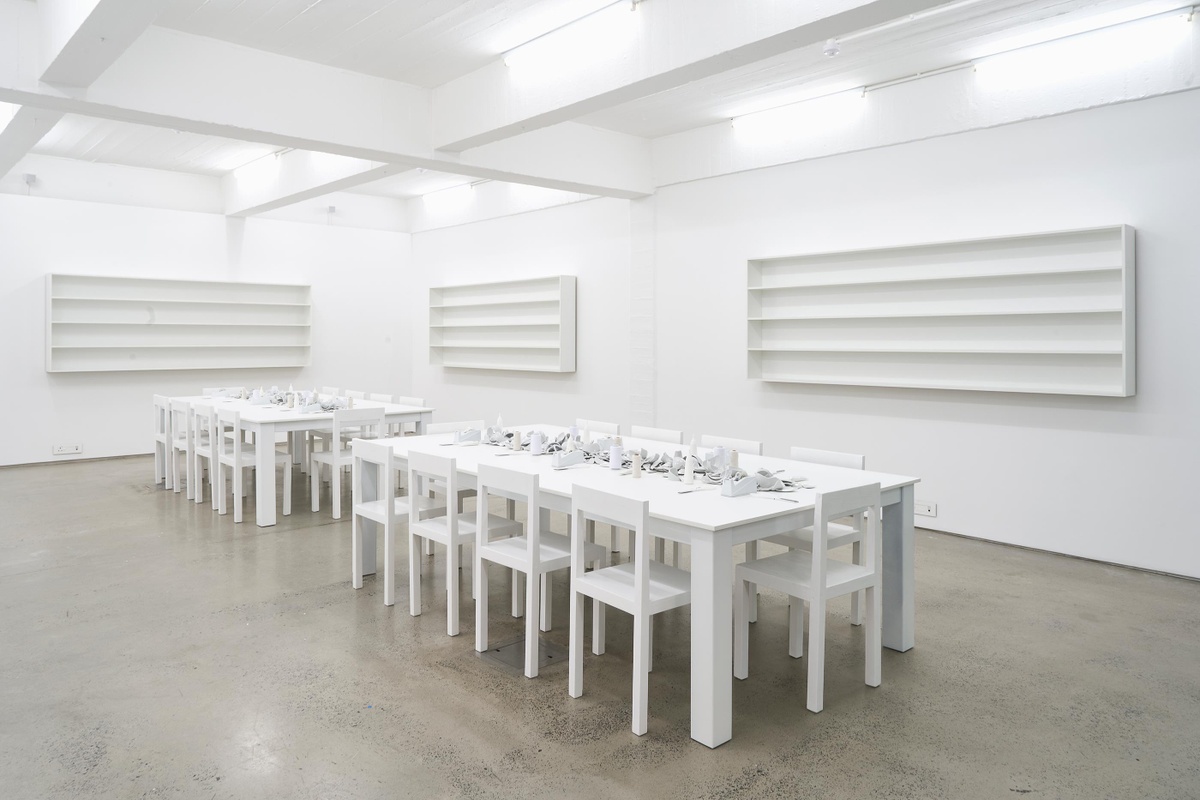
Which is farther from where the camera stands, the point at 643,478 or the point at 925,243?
the point at 925,243

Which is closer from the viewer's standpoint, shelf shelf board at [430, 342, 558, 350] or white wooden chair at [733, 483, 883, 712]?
white wooden chair at [733, 483, 883, 712]

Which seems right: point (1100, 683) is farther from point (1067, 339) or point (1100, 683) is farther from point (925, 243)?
point (925, 243)

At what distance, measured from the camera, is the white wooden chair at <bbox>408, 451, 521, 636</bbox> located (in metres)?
3.42

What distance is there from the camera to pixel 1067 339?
453 centimetres

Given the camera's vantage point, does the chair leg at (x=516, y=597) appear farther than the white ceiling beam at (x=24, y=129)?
No

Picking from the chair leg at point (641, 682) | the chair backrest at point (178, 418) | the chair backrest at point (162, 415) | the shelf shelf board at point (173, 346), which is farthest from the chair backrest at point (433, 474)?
the shelf shelf board at point (173, 346)

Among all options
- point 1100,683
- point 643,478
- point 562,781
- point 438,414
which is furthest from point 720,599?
point 438,414

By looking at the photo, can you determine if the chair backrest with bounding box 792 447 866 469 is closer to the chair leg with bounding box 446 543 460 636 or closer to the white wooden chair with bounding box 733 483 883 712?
the white wooden chair with bounding box 733 483 883 712

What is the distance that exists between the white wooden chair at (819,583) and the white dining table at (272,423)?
11.6ft

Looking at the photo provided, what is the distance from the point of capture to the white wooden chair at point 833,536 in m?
3.30

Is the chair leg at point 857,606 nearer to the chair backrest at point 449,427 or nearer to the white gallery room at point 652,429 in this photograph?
the white gallery room at point 652,429

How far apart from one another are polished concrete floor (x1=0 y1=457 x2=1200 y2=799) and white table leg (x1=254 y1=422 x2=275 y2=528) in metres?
0.91

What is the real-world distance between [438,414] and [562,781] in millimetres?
7457

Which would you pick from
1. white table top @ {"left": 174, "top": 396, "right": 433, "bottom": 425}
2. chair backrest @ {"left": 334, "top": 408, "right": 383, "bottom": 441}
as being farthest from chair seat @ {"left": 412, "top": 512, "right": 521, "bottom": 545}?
white table top @ {"left": 174, "top": 396, "right": 433, "bottom": 425}
